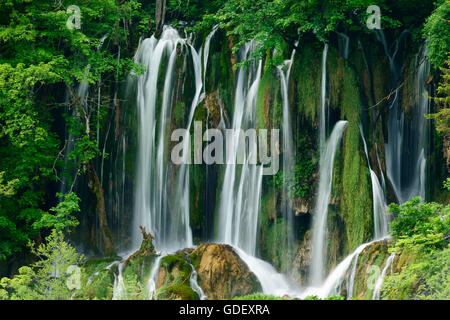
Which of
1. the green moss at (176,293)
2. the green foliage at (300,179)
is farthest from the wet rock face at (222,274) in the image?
the green foliage at (300,179)

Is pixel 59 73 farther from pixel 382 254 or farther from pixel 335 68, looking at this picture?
pixel 382 254

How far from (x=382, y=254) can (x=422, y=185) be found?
4652 millimetres

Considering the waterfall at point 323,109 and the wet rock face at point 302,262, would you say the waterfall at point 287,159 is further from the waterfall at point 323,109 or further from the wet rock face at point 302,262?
the waterfall at point 323,109

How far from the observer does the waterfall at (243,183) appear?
20219mm

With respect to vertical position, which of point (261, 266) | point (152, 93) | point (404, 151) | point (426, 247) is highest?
point (152, 93)

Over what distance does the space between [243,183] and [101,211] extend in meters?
5.24

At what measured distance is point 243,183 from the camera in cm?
2055

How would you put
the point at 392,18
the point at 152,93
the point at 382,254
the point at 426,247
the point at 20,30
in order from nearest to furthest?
the point at 426,247 → the point at 382,254 → the point at 20,30 → the point at 392,18 → the point at 152,93

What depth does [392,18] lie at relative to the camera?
20578 millimetres

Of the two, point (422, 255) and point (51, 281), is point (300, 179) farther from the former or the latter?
point (51, 281)

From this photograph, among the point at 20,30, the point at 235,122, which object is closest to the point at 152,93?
the point at 235,122

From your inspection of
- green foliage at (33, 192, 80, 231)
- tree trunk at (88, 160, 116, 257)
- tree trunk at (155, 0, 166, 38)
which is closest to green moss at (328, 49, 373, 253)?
tree trunk at (155, 0, 166, 38)

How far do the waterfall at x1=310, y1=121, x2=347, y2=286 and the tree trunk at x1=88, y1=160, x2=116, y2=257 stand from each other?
281 inches

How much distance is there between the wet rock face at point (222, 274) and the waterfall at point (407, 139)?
5.69 metres
